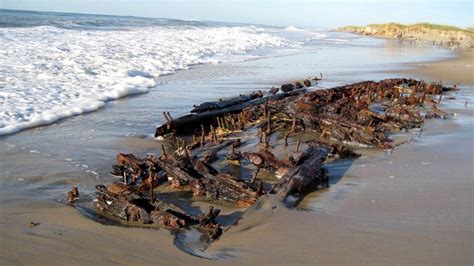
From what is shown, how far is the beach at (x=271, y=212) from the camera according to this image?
285 cm

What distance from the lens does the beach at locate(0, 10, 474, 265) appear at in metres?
2.85

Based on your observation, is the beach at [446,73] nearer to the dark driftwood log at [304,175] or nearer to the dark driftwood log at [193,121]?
the dark driftwood log at [193,121]

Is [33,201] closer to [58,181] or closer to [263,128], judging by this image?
[58,181]

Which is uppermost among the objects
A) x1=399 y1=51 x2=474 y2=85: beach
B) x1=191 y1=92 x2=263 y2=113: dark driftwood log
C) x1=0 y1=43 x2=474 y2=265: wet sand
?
x1=399 y1=51 x2=474 y2=85: beach

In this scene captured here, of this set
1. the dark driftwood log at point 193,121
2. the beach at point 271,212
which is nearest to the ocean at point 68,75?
the beach at point 271,212

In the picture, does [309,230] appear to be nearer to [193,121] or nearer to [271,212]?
[271,212]

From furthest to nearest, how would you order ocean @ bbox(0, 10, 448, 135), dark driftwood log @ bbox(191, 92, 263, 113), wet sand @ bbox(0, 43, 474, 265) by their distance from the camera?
ocean @ bbox(0, 10, 448, 135)
dark driftwood log @ bbox(191, 92, 263, 113)
wet sand @ bbox(0, 43, 474, 265)

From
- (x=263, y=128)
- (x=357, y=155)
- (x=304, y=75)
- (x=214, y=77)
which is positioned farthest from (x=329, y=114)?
(x=304, y=75)

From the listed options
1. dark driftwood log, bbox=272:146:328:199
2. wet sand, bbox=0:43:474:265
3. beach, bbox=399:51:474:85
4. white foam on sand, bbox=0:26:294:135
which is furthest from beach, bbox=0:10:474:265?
beach, bbox=399:51:474:85

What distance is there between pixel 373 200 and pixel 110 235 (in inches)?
85.4

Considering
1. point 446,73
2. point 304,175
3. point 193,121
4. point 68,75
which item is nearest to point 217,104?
point 193,121

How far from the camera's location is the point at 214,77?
12234mm

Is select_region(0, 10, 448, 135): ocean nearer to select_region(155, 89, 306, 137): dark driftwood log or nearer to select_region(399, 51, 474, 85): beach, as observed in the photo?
select_region(155, 89, 306, 137): dark driftwood log

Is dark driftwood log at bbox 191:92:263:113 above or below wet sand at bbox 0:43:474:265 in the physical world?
above
